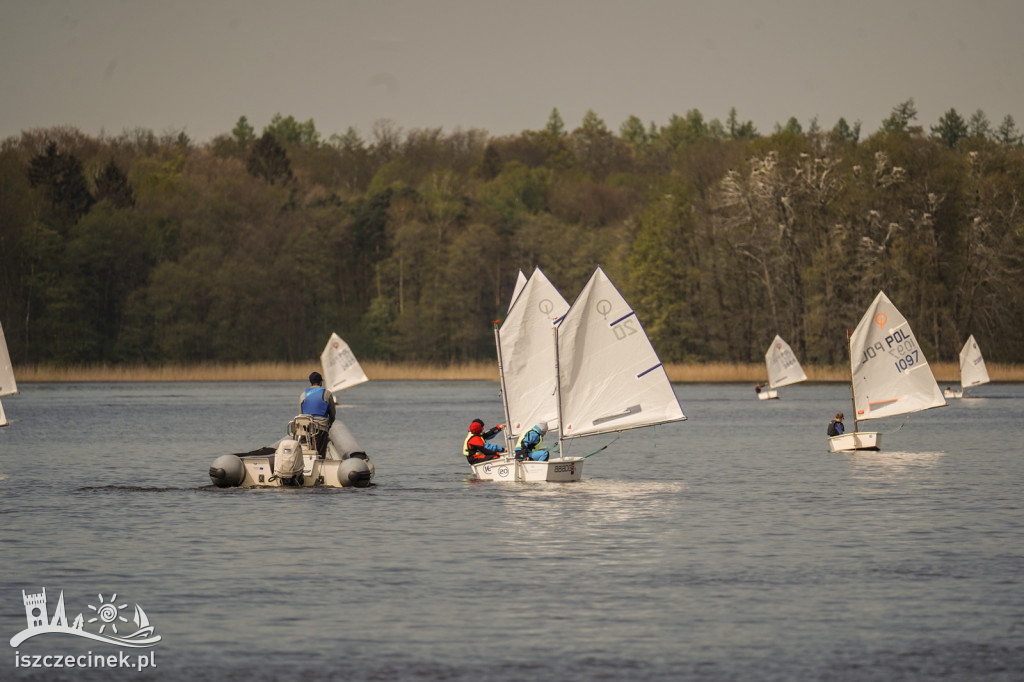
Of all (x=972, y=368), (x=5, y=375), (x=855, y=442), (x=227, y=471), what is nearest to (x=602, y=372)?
(x=227, y=471)

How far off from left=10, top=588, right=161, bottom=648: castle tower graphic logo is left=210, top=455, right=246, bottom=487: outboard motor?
14928 mm

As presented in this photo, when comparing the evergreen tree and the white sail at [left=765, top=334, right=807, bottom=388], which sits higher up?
the evergreen tree

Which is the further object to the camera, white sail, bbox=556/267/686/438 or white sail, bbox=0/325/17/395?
white sail, bbox=0/325/17/395

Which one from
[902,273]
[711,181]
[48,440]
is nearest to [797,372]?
[902,273]

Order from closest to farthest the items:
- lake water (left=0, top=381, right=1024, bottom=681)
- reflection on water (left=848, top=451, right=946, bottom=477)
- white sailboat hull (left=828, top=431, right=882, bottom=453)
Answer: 1. lake water (left=0, top=381, right=1024, bottom=681)
2. reflection on water (left=848, top=451, right=946, bottom=477)
3. white sailboat hull (left=828, top=431, right=882, bottom=453)

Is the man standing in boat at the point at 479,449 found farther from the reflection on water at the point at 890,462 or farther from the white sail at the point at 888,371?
the white sail at the point at 888,371

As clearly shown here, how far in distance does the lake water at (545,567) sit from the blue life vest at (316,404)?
1.96 meters

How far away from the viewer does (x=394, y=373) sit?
123 metres

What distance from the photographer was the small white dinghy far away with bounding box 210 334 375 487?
33875 millimetres

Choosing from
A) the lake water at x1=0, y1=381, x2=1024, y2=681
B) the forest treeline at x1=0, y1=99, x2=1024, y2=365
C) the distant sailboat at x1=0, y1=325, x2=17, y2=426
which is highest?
the forest treeline at x1=0, y1=99, x2=1024, y2=365

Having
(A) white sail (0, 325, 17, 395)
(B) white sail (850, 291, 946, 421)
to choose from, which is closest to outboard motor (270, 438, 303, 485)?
(B) white sail (850, 291, 946, 421)

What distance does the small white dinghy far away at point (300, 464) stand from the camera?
33875 mm

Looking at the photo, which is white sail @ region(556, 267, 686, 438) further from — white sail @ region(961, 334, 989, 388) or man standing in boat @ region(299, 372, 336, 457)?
white sail @ region(961, 334, 989, 388)

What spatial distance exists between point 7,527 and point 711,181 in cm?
9471
